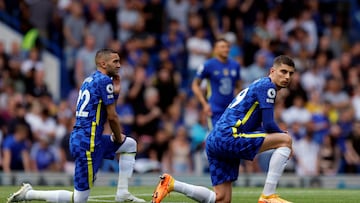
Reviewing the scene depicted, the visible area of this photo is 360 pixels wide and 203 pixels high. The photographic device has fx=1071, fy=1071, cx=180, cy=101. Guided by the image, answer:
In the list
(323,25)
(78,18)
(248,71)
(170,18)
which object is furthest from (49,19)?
(323,25)

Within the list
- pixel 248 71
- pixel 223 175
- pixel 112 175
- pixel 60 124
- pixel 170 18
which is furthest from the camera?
pixel 170 18

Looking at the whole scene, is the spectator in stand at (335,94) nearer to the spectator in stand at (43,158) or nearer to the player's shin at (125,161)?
the spectator in stand at (43,158)

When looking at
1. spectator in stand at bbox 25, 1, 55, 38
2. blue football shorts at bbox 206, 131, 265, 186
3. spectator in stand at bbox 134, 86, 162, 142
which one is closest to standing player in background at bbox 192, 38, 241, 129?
spectator in stand at bbox 134, 86, 162, 142

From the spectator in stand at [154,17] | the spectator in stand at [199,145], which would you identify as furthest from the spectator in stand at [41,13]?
the spectator in stand at [199,145]

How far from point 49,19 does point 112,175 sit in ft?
20.7

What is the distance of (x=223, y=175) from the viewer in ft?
42.0

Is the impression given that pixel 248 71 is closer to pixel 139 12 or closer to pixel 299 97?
pixel 299 97

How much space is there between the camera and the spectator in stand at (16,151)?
22.3 m

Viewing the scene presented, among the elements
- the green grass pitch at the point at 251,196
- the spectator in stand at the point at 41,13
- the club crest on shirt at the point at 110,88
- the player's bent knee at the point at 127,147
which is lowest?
the green grass pitch at the point at 251,196

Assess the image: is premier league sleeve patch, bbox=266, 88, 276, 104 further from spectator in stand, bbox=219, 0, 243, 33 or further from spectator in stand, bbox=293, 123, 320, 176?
spectator in stand, bbox=219, 0, 243, 33

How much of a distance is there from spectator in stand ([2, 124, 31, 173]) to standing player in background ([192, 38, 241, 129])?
5.04 meters

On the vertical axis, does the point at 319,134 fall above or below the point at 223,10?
below

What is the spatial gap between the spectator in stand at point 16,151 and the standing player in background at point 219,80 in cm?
504

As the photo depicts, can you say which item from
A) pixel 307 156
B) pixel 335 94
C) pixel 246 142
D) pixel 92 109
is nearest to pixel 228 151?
pixel 246 142
